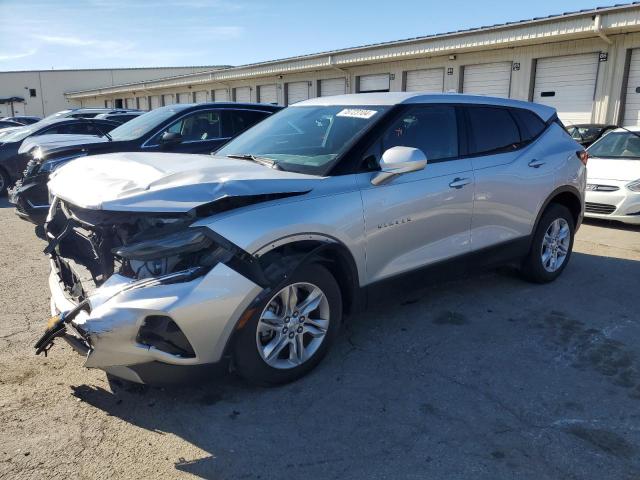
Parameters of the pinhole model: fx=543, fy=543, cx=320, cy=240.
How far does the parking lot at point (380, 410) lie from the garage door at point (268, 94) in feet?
76.4

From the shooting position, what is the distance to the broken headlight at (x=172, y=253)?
2865mm

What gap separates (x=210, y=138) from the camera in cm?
808

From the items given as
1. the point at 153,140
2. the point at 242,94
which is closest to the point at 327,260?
the point at 153,140

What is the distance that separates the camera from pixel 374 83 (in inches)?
843

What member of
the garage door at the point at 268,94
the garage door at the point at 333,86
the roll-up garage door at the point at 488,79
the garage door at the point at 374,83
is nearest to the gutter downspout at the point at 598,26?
the roll-up garage door at the point at 488,79

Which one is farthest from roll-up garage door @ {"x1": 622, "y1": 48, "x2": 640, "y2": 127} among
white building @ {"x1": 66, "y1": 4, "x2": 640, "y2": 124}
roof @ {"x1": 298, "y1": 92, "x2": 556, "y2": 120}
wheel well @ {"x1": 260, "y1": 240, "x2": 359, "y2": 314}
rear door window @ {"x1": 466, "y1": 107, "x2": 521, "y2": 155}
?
wheel well @ {"x1": 260, "y1": 240, "x2": 359, "y2": 314}

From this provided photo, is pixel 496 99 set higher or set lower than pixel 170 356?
higher

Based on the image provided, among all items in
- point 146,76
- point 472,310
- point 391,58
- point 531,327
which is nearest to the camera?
point 531,327

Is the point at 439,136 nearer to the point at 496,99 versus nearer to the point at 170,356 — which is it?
the point at 496,99

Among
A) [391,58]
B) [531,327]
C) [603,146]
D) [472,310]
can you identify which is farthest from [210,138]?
[391,58]

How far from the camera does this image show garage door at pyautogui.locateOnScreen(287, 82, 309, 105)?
80.5 feet

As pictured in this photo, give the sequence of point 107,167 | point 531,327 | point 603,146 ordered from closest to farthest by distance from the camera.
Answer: point 107,167 < point 531,327 < point 603,146

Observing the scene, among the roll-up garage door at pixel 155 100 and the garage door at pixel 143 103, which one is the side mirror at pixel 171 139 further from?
the garage door at pixel 143 103

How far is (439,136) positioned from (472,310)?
5.00 ft
